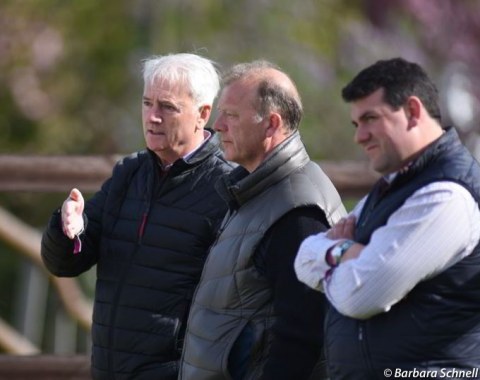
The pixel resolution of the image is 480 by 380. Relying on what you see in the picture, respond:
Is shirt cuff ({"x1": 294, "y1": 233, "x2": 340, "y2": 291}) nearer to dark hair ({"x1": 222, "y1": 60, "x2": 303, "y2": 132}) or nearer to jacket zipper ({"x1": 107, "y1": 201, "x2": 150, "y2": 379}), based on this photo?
dark hair ({"x1": 222, "y1": 60, "x2": 303, "y2": 132})

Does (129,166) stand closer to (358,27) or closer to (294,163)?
(294,163)

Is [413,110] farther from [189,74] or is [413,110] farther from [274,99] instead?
[189,74]

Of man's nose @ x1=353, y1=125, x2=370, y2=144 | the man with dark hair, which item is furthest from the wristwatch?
man's nose @ x1=353, y1=125, x2=370, y2=144

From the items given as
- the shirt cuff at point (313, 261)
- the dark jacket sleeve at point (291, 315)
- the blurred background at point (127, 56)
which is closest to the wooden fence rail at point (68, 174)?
the dark jacket sleeve at point (291, 315)

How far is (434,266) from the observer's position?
3885 mm

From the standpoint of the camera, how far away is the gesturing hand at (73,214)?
201 inches

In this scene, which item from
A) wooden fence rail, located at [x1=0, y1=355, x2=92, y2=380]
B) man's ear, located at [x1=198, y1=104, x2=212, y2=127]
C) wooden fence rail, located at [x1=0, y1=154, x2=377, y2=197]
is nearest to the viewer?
man's ear, located at [x1=198, y1=104, x2=212, y2=127]

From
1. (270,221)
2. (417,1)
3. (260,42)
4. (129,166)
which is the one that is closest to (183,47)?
(260,42)

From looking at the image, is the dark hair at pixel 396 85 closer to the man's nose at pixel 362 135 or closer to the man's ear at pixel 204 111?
the man's nose at pixel 362 135

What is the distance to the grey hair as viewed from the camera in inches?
208

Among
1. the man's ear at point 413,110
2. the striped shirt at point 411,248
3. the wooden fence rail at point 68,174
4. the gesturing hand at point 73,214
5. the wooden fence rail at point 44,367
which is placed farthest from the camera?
the wooden fence rail at point 68,174

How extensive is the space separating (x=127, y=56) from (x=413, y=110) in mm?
10097

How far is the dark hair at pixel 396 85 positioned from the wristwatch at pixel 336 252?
40 cm

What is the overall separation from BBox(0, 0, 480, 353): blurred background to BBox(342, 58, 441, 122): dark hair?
7647 mm
